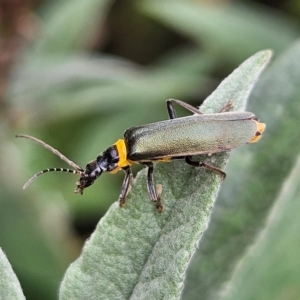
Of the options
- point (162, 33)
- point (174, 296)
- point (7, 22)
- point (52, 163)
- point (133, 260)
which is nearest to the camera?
point (174, 296)

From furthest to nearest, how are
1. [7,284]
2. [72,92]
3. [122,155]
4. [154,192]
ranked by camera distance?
[72,92]
[122,155]
[154,192]
[7,284]

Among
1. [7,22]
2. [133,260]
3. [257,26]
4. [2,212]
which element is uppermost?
[257,26]

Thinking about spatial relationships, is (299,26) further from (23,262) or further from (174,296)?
(174,296)

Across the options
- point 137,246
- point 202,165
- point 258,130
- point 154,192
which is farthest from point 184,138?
point 137,246

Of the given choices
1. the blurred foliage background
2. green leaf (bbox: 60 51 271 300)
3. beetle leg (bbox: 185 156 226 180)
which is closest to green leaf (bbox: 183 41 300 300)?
beetle leg (bbox: 185 156 226 180)

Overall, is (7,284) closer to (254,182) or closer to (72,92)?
(254,182)

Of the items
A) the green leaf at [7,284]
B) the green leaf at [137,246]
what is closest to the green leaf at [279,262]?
the green leaf at [137,246]

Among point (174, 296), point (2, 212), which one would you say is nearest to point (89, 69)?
point (2, 212)
